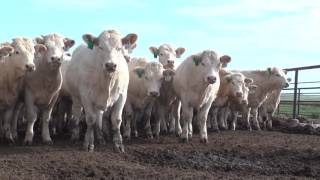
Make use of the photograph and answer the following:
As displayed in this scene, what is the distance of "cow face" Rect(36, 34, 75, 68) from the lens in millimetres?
10688

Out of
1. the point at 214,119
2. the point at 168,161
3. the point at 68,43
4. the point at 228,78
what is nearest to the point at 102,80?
the point at 168,161

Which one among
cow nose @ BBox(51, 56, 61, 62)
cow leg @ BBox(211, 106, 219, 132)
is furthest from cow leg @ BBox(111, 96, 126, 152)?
cow leg @ BBox(211, 106, 219, 132)

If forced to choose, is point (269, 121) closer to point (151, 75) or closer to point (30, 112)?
point (151, 75)

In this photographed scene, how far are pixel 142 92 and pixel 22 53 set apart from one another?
3094 millimetres

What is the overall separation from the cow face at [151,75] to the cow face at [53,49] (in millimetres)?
2158

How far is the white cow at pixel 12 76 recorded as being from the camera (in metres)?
11.0

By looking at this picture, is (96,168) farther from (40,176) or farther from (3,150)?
(3,150)

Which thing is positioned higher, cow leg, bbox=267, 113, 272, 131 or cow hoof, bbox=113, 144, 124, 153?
cow leg, bbox=267, 113, 272, 131

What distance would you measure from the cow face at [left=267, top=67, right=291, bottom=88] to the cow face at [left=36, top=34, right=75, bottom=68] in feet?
25.9

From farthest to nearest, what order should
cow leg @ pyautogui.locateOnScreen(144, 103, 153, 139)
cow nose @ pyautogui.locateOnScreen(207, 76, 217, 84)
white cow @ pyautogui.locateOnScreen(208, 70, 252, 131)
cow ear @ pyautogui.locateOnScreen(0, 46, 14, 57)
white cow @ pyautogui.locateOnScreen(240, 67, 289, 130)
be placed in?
white cow @ pyautogui.locateOnScreen(240, 67, 289, 130), white cow @ pyautogui.locateOnScreen(208, 70, 252, 131), cow leg @ pyautogui.locateOnScreen(144, 103, 153, 139), cow nose @ pyautogui.locateOnScreen(207, 76, 217, 84), cow ear @ pyautogui.locateOnScreen(0, 46, 14, 57)

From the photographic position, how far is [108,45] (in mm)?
9703

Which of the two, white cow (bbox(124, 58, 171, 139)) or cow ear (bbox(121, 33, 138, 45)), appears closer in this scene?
cow ear (bbox(121, 33, 138, 45))

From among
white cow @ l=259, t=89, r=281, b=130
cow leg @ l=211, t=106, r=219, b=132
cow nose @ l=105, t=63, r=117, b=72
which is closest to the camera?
cow nose @ l=105, t=63, r=117, b=72

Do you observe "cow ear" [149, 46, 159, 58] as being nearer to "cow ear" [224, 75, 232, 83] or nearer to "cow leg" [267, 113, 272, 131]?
"cow ear" [224, 75, 232, 83]
